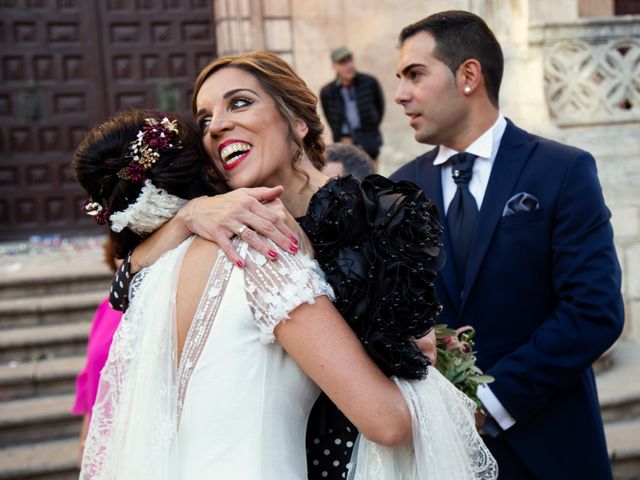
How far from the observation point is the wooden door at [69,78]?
9.05 metres

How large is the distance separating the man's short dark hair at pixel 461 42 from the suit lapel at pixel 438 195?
335 mm

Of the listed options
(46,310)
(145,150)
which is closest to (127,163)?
(145,150)

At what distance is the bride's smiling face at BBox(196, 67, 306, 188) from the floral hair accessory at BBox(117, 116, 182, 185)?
13 cm

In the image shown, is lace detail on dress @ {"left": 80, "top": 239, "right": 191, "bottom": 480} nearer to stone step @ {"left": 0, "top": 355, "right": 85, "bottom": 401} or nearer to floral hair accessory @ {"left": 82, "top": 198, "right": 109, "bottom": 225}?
floral hair accessory @ {"left": 82, "top": 198, "right": 109, "bottom": 225}

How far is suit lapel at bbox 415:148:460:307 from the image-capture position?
2.72 metres

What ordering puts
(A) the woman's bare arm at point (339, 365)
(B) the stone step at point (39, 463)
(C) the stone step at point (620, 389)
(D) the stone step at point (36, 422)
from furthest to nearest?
(C) the stone step at point (620, 389), (D) the stone step at point (36, 422), (B) the stone step at point (39, 463), (A) the woman's bare arm at point (339, 365)

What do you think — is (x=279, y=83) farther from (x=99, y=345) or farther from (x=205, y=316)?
(x=99, y=345)

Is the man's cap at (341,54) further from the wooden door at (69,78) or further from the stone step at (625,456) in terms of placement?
the stone step at (625,456)

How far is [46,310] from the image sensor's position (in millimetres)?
6672

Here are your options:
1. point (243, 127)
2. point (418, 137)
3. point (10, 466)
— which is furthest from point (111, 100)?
point (243, 127)

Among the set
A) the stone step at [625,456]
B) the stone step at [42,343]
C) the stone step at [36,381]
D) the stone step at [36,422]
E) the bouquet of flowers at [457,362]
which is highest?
the bouquet of flowers at [457,362]

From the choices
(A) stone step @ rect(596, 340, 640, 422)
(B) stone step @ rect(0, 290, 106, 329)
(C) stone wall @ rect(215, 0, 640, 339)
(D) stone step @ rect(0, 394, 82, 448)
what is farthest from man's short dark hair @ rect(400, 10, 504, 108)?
(B) stone step @ rect(0, 290, 106, 329)

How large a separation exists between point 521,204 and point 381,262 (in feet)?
3.12

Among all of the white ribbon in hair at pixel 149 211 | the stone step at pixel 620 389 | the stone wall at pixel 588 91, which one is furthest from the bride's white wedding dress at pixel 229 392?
the stone wall at pixel 588 91
